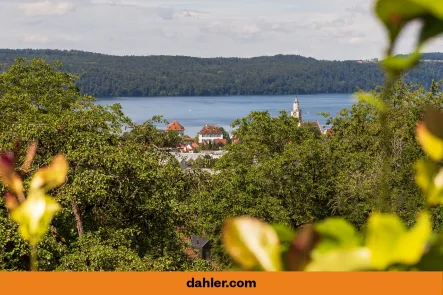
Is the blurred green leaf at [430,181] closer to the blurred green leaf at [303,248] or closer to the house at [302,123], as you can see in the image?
the blurred green leaf at [303,248]

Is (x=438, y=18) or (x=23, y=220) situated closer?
(x=438, y=18)

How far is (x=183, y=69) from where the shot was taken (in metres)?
115

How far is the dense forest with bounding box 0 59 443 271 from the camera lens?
9.13 metres

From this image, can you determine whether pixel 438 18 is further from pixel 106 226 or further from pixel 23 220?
pixel 106 226

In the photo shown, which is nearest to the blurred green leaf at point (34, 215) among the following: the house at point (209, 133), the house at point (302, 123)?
the house at point (302, 123)

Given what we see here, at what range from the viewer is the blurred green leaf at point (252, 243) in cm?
35

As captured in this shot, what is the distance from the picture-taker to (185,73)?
111m

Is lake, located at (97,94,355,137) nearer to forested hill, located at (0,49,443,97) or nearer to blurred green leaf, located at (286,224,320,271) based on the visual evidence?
forested hill, located at (0,49,443,97)

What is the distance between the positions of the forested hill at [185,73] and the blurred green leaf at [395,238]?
84.2 metres

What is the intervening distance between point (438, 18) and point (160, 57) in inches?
4873

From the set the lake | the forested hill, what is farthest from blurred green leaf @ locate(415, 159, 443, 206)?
the forested hill

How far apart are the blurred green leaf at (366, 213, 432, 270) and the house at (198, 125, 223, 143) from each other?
66692 millimetres

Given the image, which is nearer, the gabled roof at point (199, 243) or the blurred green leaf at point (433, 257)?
the blurred green leaf at point (433, 257)
